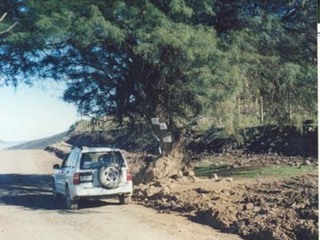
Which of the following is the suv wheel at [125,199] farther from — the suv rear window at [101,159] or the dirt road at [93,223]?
the suv rear window at [101,159]

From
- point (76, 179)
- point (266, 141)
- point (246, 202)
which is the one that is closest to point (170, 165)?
point (76, 179)

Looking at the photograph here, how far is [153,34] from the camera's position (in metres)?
16.6

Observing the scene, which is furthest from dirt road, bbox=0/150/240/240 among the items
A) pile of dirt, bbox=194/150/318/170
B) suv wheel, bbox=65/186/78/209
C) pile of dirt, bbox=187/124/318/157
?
pile of dirt, bbox=187/124/318/157

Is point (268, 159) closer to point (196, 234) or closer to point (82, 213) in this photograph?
point (82, 213)

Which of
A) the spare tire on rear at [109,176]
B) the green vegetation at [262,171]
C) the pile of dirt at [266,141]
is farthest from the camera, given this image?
the pile of dirt at [266,141]

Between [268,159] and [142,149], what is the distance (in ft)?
54.6

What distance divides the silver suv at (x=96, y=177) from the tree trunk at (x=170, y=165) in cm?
394

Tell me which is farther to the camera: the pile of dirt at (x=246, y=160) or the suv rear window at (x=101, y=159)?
the pile of dirt at (x=246, y=160)

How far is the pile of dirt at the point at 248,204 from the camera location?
11023 millimetres

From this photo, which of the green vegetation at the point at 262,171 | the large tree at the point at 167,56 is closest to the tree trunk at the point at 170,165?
the large tree at the point at 167,56

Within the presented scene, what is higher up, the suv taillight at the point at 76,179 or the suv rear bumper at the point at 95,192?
the suv taillight at the point at 76,179

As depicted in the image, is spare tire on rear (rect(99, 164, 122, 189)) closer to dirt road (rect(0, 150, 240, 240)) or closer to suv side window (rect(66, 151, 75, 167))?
dirt road (rect(0, 150, 240, 240))

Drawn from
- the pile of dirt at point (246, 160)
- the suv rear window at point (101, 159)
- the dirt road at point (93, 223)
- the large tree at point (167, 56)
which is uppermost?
the large tree at point (167, 56)

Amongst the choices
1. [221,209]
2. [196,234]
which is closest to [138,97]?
[221,209]
